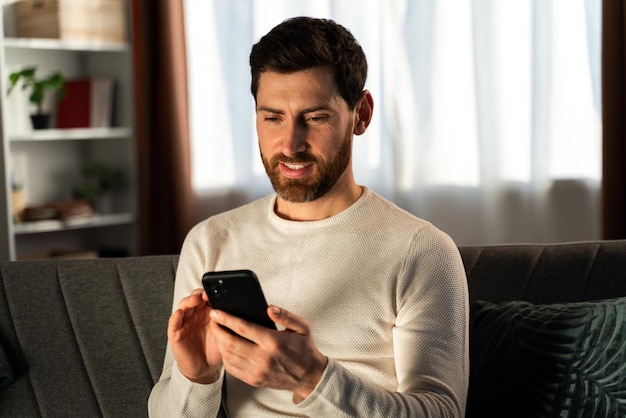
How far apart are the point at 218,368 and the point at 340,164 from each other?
425 mm

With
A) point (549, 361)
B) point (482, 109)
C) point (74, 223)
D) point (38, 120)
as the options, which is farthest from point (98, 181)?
point (549, 361)

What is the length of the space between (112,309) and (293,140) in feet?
1.94

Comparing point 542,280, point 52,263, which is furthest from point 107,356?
point 542,280

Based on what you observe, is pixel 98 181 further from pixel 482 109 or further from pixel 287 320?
pixel 287 320

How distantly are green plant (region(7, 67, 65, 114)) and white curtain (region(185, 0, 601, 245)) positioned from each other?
87 cm

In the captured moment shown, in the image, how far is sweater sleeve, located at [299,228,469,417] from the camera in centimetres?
144

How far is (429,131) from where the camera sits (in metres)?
4.00

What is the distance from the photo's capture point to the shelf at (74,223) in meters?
4.12

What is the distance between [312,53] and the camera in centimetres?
169

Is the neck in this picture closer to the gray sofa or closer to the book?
the gray sofa

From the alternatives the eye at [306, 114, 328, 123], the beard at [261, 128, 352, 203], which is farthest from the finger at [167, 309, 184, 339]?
the eye at [306, 114, 328, 123]

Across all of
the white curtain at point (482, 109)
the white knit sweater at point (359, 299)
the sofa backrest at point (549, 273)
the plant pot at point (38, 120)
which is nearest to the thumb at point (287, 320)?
the white knit sweater at point (359, 299)

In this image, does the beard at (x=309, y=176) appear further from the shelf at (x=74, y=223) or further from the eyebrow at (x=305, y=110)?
the shelf at (x=74, y=223)

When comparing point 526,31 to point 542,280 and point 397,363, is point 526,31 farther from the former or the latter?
point 397,363
